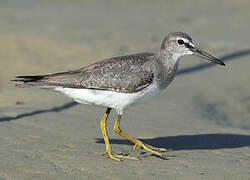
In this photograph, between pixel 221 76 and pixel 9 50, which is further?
pixel 9 50

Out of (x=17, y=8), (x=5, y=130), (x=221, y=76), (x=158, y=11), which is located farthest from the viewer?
(x=158, y=11)

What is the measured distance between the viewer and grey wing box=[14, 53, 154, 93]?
332 inches

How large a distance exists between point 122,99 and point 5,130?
2.10m

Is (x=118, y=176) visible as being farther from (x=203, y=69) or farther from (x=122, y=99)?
(x=203, y=69)

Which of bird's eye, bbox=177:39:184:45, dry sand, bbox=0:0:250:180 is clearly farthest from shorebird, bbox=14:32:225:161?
dry sand, bbox=0:0:250:180

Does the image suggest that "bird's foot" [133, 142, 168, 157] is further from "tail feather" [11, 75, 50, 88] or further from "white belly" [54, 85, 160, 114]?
"tail feather" [11, 75, 50, 88]

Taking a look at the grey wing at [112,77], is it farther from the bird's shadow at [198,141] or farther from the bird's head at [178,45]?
the bird's shadow at [198,141]

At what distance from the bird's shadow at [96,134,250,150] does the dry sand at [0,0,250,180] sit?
0.02m

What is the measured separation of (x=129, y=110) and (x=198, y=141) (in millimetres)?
2181

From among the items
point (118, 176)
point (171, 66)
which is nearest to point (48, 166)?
point (118, 176)

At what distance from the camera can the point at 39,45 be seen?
57.8 ft

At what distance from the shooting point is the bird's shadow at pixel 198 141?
9109 mm

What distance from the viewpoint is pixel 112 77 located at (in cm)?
851

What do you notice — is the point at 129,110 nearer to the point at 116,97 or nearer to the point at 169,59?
the point at 169,59
